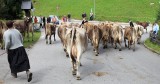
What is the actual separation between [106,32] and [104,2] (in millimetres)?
53687

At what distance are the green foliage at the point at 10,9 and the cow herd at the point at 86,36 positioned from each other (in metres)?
14.4

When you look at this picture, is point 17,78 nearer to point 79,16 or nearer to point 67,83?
point 67,83

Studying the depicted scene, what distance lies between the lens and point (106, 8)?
72250 millimetres

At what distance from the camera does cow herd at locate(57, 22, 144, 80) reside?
14.4 meters

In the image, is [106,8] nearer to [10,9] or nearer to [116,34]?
[10,9]

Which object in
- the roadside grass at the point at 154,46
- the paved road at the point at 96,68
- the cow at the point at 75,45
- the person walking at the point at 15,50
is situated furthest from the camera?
the roadside grass at the point at 154,46

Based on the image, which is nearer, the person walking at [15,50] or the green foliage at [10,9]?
the person walking at [15,50]

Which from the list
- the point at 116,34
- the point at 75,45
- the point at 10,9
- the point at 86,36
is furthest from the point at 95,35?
the point at 10,9

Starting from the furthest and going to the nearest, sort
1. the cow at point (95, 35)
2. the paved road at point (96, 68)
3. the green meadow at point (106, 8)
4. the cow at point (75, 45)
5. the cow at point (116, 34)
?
the green meadow at point (106, 8)
the cow at point (116, 34)
the cow at point (95, 35)
the cow at point (75, 45)
the paved road at point (96, 68)

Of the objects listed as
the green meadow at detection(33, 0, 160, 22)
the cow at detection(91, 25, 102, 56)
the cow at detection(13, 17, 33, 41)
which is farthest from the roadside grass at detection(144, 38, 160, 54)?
the green meadow at detection(33, 0, 160, 22)

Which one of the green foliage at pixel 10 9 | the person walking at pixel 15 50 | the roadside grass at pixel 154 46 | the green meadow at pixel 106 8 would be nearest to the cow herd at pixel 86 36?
the roadside grass at pixel 154 46

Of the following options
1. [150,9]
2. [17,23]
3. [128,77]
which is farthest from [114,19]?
[128,77]

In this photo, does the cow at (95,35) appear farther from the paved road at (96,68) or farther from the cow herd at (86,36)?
the paved road at (96,68)

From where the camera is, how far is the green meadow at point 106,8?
65.6 m
